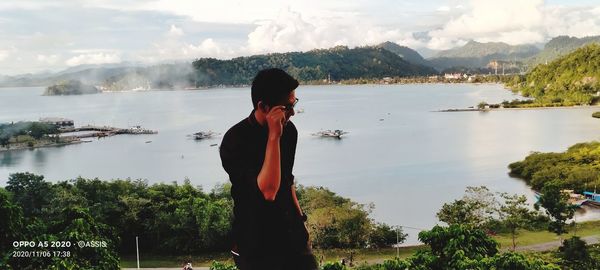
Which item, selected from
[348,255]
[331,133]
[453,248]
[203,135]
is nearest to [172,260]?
[348,255]

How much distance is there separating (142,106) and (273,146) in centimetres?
7846

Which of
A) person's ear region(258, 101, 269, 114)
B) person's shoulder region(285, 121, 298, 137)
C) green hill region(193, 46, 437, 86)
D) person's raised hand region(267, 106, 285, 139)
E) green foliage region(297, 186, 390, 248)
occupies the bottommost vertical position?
green foliage region(297, 186, 390, 248)

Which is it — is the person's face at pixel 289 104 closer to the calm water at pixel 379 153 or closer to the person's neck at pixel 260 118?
the person's neck at pixel 260 118

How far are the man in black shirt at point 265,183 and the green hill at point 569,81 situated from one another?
58.1 meters

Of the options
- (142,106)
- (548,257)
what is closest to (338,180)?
(548,257)

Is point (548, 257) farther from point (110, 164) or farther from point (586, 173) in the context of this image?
point (110, 164)

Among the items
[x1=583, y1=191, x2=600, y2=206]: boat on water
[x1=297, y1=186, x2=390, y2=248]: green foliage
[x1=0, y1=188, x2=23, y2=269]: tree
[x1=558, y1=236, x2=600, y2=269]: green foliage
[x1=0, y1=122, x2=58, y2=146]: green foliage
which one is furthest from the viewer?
[x1=0, y1=122, x2=58, y2=146]: green foliage

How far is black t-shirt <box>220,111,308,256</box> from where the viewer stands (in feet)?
4.96

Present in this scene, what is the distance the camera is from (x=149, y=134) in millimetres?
46938

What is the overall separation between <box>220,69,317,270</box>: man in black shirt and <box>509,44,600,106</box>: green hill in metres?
58.1

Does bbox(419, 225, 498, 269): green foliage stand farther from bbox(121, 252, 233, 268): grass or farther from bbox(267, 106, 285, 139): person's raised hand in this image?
bbox(121, 252, 233, 268): grass

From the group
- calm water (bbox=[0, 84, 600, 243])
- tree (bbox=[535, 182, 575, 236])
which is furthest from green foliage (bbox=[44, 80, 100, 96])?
tree (bbox=[535, 182, 575, 236])

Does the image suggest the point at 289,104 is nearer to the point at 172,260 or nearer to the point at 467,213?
the point at 172,260

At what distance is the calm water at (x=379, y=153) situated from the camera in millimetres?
22969
